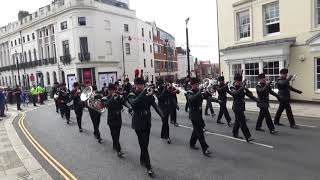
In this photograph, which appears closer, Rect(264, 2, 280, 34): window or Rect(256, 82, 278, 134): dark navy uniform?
Rect(256, 82, 278, 134): dark navy uniform

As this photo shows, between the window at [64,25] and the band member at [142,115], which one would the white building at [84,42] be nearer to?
the window at [64,25]

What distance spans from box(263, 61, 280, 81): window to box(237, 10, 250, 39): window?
2972mm

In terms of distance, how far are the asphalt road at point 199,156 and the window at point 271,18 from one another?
8.96 m

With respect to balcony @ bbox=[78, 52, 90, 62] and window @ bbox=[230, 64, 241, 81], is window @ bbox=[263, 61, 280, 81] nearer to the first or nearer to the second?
window @ bbox=[230, 64, 241, 81]

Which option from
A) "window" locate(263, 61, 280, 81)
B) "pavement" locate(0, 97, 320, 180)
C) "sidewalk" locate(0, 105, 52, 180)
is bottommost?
"sidewalk" locate(0, 105, 52, 180)

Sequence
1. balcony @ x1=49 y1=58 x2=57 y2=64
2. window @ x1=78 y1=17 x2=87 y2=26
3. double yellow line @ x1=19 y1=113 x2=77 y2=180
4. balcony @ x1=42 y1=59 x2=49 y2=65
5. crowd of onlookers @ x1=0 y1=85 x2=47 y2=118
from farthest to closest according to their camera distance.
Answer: balcony @ x1=42 y1=59 x2=49 y2=65 < balcony @ x1=49 y1=58 x2=57 y2=64 < window @ x1=78 y1=17 x2=87 y2=26 < crowd of onlookers @ x1=0 y1=85 x2=47 y2=118 < double yellow line @ x1=19 y1=113 x2=77 y2=180

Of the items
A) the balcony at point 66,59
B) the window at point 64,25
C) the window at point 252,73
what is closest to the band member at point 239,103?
the window at point 252,73

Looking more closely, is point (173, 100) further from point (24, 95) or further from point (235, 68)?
point (24, 95)

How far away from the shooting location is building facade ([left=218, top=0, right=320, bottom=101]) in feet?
59.6

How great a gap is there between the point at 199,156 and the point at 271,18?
14475mm

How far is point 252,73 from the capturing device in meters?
21.8

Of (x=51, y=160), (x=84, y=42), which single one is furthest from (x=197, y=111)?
(x=84, y=42)

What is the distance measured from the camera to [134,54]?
165 ft

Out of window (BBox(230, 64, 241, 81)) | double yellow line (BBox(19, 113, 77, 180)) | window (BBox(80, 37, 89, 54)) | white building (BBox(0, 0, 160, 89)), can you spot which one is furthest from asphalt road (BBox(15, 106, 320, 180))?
white building (BBox(0, 0, 160, 89))
